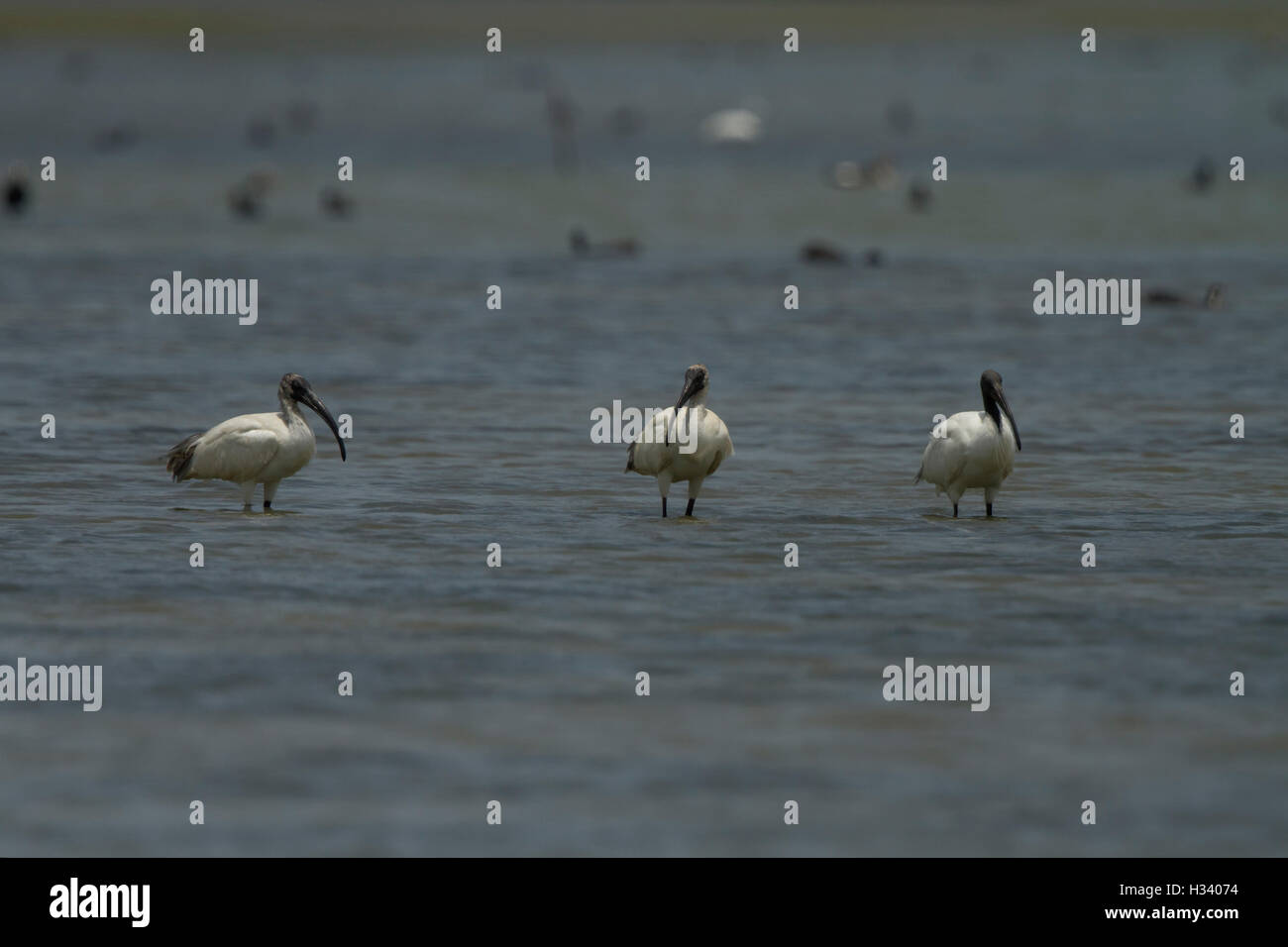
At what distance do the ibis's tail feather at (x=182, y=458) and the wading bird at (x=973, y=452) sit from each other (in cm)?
542

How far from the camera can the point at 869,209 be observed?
54219 mm

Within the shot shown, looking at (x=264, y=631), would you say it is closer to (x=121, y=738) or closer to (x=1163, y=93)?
(x=121, y=738)

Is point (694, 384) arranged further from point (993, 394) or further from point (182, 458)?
point (182, 458)

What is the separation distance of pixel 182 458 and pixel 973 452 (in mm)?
5822

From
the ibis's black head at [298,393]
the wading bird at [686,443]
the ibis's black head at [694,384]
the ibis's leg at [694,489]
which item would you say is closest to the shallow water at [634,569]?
the ibis's leg at [694,489]

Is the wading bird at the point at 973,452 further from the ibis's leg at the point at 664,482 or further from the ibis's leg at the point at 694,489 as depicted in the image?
the ibis's leg at the point at 664,482

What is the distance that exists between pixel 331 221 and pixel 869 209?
44.6ft

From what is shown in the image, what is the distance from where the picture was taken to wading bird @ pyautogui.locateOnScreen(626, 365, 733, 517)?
1556 cm

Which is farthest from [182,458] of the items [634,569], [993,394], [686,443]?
[993,394]

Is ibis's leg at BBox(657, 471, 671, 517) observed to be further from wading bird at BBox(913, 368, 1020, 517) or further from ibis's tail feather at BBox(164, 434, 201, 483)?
ibis's tail feather at BBox(164, 434, 201, 483)

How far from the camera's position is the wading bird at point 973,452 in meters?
15.5

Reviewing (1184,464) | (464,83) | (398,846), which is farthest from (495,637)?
(464,83)

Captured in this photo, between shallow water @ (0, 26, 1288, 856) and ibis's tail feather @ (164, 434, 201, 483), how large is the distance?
32 centimetres

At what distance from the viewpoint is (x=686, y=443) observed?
51.0 ft
